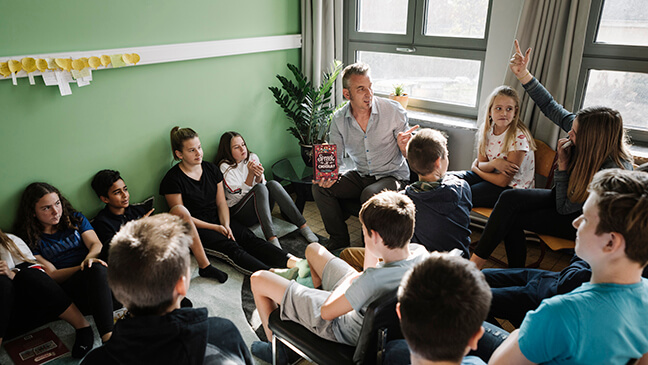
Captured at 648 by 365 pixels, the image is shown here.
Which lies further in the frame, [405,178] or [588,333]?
[405,178]

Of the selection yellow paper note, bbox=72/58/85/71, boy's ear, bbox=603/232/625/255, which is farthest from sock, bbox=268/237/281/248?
boy's ear, bbox=603/232/625/255

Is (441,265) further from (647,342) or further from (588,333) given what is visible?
(647,342)

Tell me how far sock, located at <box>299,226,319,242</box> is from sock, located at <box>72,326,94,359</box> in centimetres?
155

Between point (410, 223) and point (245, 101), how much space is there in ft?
8.23

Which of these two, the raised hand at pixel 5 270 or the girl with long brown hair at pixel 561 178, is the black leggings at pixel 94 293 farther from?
the girl with long brown hair at pixel 561 178

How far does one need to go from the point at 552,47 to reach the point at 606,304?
2.45 m

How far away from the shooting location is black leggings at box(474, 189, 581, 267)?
258 cm

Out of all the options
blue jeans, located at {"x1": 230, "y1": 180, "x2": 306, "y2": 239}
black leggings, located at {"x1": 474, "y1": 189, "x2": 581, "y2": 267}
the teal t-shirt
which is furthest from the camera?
blue jeans, located at {"x1": 230, "y1": 180, "x2": 306, "y2": 239}

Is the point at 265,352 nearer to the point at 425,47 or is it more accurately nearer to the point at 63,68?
the point at 63,68

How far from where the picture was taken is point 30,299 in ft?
7.32

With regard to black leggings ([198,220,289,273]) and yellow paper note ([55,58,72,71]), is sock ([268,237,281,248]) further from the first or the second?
yellow paper note ([55,58,72,71])

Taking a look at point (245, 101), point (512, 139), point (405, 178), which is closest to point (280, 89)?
point (245, 101)

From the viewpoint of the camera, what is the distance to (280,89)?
4.03 metres

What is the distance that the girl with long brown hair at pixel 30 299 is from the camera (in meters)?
2.19
